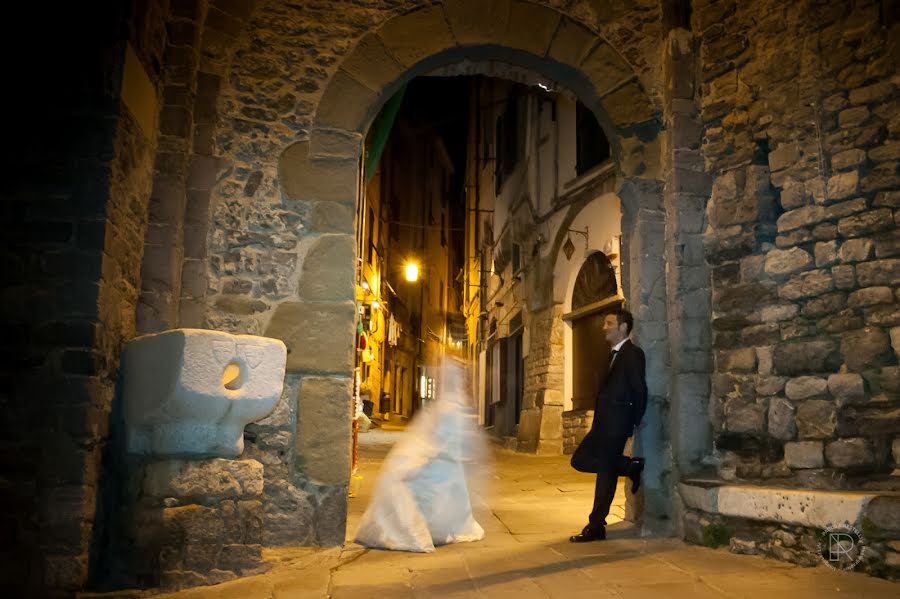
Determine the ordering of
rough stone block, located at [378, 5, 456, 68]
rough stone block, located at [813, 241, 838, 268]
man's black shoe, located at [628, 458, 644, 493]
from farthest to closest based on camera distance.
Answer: rough stone block, located at [378, 5, 456, 68] → man's black shoe, located at [628, 458, 644, 493] → rough stone block, located at [813, 241, 838, 268]

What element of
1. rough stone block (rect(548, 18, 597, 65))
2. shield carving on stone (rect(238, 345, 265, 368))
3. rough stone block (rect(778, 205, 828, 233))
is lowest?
shield carving on stone (rect(238, 345, 265, 368))

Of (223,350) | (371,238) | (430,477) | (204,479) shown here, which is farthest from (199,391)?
(371,238)

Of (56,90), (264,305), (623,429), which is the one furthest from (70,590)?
(623,429)

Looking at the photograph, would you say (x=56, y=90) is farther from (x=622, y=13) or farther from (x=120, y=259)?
(x=622, y=13)

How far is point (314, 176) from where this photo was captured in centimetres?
423

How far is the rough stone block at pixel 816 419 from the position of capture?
359cm

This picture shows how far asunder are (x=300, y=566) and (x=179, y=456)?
32.4 inches

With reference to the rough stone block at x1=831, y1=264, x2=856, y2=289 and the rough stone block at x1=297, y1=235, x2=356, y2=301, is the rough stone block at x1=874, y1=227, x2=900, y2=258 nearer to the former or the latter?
the rough stone block at x1=831, y1=264, x2=856, y2=289

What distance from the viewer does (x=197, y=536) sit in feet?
10.2

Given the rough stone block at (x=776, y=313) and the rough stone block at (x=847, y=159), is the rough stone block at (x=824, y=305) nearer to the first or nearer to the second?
the rough stone block at (x=776, y=313)

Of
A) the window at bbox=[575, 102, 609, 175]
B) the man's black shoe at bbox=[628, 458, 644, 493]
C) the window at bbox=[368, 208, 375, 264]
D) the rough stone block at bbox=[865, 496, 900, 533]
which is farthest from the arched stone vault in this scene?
the window at bbox=[368, 208, 375, 264]

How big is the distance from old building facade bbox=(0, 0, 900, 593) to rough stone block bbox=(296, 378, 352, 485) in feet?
0.04

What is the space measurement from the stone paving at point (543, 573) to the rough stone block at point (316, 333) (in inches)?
38.8

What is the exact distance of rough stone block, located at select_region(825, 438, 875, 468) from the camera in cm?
344
